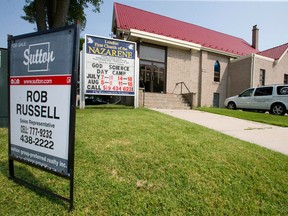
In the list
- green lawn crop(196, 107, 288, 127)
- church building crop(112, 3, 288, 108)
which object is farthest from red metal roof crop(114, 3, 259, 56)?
green lawn crop(196, 107, 288, 127)

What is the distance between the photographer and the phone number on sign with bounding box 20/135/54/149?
2.35 meters

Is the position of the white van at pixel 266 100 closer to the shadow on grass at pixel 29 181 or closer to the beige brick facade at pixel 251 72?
the beige brick facade at pixel 251 72

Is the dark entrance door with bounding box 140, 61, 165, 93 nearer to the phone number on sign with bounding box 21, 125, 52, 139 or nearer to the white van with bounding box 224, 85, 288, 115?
the white van with bounding box 224, 85, 288, 115

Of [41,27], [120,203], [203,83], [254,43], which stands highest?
[254,43]

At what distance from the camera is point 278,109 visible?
11.5 metres

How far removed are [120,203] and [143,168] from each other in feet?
Result: 2.59

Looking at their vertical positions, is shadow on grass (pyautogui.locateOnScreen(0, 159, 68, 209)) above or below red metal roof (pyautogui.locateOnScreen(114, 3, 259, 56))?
below

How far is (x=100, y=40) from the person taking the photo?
27.4 feet

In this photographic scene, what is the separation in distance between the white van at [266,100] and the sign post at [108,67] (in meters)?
8.38

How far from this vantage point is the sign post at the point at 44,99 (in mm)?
2166

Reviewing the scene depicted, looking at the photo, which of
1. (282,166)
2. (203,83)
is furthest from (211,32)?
(282,166)

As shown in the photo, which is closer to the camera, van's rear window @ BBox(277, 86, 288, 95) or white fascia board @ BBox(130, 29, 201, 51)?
van's rear window @ BBox(277, 86, 288, 95)

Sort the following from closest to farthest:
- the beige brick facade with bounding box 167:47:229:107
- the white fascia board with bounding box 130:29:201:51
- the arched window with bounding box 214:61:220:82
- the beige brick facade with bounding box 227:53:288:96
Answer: the white fascia board with bounding box 130:29:201:51 < the beige brick facade with bounding box 167:47:229:107 < the beige brick facade with bounding box 227:53:288:96 < the arched window with bounding box 214:61:220:82

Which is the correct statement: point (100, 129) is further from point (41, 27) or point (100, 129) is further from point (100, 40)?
point (41, 27)
